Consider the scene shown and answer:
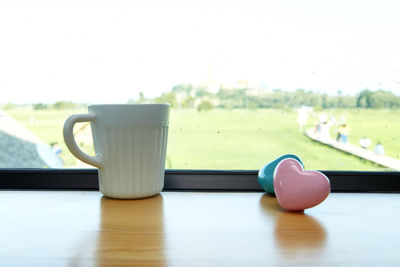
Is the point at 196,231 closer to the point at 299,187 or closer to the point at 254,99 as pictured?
the point at 299,187

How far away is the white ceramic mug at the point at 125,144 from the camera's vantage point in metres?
0.58

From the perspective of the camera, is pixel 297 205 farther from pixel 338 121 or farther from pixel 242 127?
pixel 338 121

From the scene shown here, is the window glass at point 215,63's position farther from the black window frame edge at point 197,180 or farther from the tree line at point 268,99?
the black window frame edge at point 197,180

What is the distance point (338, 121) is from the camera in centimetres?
135

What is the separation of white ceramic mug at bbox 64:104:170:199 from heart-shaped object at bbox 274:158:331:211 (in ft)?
0.70

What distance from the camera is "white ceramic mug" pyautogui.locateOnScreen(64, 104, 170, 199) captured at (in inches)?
22.9

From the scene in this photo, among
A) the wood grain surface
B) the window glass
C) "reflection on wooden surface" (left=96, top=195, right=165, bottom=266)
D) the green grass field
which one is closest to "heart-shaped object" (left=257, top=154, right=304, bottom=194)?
the wood grain surface

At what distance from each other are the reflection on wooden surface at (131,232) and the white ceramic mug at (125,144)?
0.03m

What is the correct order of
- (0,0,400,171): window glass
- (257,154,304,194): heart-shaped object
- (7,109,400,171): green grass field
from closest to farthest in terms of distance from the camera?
(257,154,304,194): heart-shaped object < (0,0,400,171): window glass < (7,109,400,171): green grass field

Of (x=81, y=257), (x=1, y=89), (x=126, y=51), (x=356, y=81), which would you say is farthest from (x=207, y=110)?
(x=81, y=257)

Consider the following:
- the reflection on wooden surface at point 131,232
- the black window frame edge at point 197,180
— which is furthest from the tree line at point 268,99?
the reflection on wooden surface at point 131,232

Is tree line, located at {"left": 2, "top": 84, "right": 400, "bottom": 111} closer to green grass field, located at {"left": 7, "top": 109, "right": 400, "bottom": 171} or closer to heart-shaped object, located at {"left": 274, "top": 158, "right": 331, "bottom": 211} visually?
green grass field, located at {"left": 7, "top": 109, "right": 400, "bottom": 171}

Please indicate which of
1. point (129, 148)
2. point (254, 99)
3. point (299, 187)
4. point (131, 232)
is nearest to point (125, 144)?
point (129, 148)

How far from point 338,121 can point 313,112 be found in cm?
17
